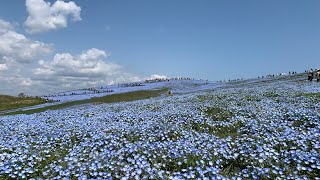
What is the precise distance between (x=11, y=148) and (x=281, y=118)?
35.4 feet

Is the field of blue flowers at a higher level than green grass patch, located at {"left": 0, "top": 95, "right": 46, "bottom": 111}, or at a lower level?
lower

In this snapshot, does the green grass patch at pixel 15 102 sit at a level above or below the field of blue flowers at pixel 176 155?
above

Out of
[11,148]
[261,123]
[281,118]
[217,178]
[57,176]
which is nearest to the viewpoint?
[217,178]

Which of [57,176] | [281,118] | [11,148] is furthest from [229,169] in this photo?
[11,148]

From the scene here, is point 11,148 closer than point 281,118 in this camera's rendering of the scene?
Yes

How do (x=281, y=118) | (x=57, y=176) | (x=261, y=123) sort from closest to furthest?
1. (x=57, y=176)
2. (x=261, y=123)
3. (x=281, y=118)

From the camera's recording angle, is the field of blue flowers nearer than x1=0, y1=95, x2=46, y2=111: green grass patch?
Yes

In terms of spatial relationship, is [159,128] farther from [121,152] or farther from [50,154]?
[50,154]

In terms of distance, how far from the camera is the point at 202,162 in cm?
717

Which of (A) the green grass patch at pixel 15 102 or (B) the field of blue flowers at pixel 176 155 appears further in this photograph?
(A) the green grass patch at pixel 15 102

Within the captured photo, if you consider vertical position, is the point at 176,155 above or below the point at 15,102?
below

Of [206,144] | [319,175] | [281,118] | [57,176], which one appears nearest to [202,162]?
[206,144]

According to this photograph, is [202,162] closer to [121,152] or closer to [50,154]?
[121,152]

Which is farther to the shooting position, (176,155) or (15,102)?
(15,102)
